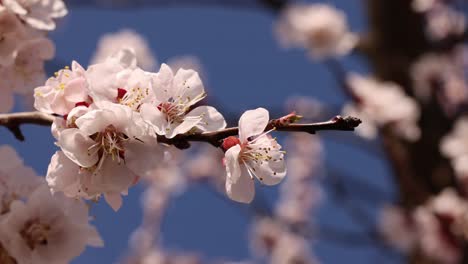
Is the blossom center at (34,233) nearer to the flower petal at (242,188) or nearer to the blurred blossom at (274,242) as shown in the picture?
the flower petal at (242,188)

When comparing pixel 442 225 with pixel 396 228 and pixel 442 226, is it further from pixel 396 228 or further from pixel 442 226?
pixel 396 228

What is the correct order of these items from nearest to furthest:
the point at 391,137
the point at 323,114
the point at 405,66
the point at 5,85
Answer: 1. the point at 5,85
2. the point at 391,137
3. the point at 323,114
4. the point at 405,66

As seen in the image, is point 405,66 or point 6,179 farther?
point 405,66

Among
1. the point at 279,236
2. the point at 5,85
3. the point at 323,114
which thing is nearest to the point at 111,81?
the point at 5,85

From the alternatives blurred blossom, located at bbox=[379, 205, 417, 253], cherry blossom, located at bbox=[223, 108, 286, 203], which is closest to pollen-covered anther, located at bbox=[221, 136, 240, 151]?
cherry blossom, located at bbox=[223, 108, 286, 203]

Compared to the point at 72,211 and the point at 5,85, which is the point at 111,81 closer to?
the point at 72,211

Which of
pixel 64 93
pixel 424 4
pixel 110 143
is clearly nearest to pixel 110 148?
pixel 110 143

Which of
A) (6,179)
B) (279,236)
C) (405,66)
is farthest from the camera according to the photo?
(279,236)

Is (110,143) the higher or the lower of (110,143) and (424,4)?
the lower
